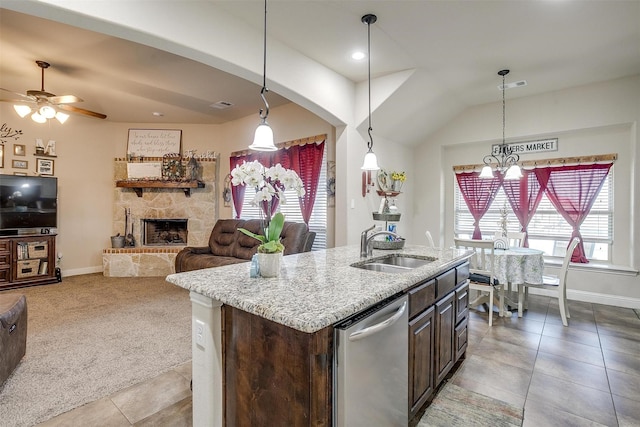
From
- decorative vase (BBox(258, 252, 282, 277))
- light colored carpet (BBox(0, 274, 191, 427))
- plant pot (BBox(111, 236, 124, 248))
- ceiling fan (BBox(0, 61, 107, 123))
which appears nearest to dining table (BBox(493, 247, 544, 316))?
decorative vase (BBox(258, 252, 282, 277))

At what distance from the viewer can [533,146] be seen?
4750mm

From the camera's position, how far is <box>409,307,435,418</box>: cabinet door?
1.73 metres

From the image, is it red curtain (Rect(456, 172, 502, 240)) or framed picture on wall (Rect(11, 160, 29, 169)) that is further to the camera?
red curtain (Rect(456, 172, 502, 240))

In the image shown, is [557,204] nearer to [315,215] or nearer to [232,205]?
[315,215]

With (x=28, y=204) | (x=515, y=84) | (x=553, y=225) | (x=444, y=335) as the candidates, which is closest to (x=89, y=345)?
(x=444, y=335)

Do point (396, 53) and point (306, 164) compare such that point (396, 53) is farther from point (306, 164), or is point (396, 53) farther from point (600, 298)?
point (600, 298)

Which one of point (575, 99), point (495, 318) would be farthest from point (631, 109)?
point (495, 318)

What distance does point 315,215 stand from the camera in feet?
15.9

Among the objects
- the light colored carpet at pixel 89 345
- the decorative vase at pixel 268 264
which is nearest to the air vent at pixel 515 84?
the decorative vase at pixel 268 264

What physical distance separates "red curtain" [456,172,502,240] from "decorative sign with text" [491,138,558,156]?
0.48 meters

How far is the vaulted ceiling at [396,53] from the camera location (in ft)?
8.80

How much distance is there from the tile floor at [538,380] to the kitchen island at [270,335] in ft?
2.37

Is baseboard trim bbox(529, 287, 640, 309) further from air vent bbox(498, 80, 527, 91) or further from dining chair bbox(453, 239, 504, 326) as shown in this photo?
air vent bbox(498, 80, 527, 91)

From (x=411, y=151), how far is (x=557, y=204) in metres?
2.36
